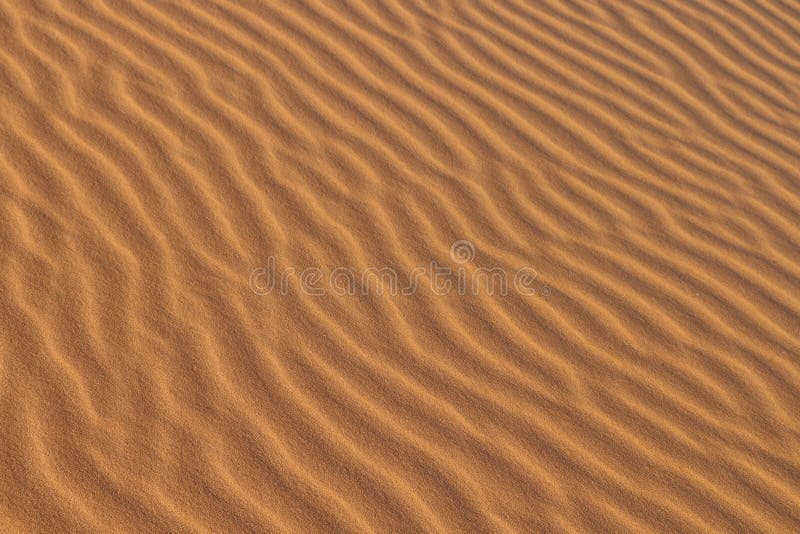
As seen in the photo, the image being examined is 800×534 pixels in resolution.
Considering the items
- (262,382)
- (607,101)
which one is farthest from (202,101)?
(607,101)

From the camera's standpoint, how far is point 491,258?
3.63 m

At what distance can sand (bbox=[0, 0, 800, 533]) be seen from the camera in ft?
9.26

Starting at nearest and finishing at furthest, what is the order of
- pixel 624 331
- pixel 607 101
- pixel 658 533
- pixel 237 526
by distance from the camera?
pixel 237 526 → pixel 658 533 → pixel 624 331 → pixel 607 101

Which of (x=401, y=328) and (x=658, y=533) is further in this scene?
(x=401, y=328)

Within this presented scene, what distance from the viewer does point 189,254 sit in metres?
3.35

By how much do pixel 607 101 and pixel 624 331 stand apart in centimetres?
145

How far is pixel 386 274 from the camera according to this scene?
11.4 feet

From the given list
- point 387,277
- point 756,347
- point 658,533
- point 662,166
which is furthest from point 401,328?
point 662,166

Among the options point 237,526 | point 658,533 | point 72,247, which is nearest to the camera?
point 237,526

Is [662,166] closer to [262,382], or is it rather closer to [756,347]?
[756,347]

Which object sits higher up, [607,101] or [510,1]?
[510,1]

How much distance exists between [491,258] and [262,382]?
3.39 ft

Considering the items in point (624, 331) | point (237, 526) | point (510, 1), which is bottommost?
point (237, 526)

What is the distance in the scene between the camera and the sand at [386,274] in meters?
2.82
